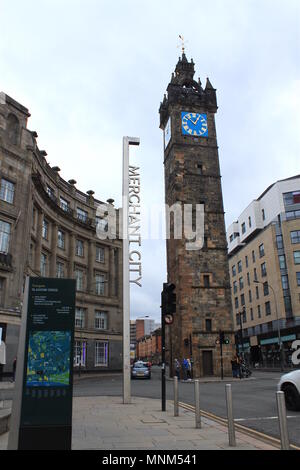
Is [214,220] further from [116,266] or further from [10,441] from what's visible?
[10,441]

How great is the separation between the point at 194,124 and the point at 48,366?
4194cm

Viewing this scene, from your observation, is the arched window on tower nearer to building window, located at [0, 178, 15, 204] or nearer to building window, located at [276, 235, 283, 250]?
building window, located at [0, 178, 15, 204]

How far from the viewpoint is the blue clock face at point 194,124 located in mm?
44044

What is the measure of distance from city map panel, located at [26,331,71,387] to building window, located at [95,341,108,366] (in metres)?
40.8

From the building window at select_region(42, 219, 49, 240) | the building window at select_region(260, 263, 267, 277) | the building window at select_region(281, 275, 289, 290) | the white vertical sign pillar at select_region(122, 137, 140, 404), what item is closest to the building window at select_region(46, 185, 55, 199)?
the building window at select_region(42, 219, 49, 240)

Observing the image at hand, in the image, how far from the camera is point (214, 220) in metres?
40.4

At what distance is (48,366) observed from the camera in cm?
584

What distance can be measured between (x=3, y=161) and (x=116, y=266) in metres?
24.4

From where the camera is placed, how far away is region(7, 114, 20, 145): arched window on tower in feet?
107

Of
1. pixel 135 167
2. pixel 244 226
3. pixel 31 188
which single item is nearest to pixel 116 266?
pixel 31 188

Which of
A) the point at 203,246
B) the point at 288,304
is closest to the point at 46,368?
the point at 203,246

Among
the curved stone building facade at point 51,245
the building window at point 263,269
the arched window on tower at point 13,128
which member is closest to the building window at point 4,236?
the curved stone building facade at point 51,245

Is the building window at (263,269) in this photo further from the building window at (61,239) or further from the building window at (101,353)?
the building window at (61,239)
